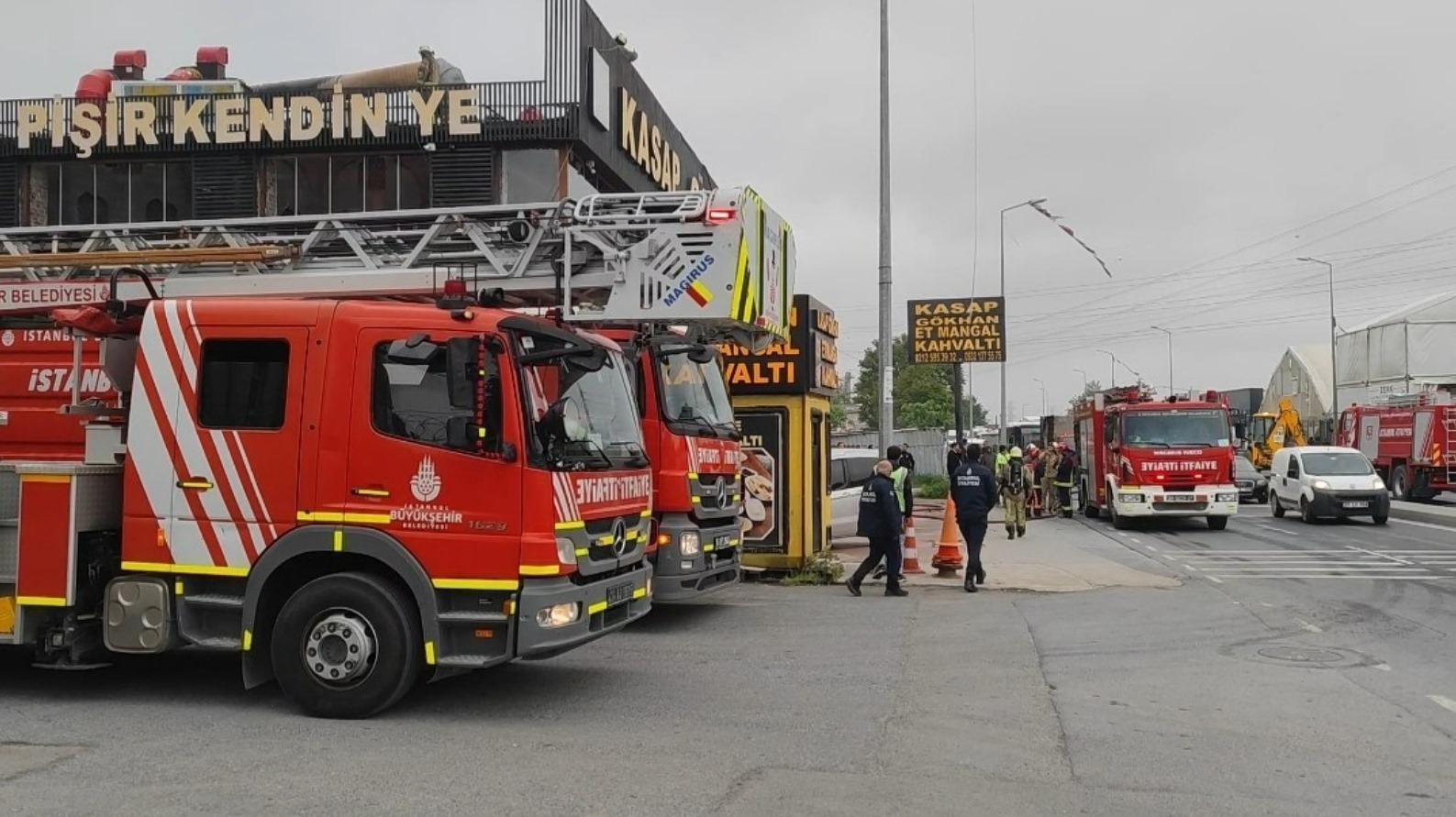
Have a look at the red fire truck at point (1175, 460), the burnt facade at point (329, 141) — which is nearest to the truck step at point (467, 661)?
the burnt facade at point (329, 141)

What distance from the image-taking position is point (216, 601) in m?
7.21

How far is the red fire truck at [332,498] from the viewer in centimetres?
693

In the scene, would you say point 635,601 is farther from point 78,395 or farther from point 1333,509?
point 1333,509

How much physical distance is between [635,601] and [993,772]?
294 cm

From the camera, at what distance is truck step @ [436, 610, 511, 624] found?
691 centimetres

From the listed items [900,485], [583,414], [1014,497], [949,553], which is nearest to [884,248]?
[900,485]

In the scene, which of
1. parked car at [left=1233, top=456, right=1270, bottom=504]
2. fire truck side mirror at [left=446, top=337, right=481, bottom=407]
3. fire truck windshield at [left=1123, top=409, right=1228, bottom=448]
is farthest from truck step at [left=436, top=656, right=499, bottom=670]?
parked car at [left=1233, top=456, right=1270, bottom=504]

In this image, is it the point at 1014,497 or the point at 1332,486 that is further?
the point at 1332,486

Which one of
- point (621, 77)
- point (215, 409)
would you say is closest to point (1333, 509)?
point (621, 77)

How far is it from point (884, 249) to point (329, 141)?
11493 mm

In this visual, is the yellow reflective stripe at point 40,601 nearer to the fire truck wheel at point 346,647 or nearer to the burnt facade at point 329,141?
the fire truck wheel at point 346,647

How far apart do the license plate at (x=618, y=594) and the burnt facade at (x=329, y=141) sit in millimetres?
14724

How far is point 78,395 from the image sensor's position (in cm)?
800

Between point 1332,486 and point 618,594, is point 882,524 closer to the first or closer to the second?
point 618,594
